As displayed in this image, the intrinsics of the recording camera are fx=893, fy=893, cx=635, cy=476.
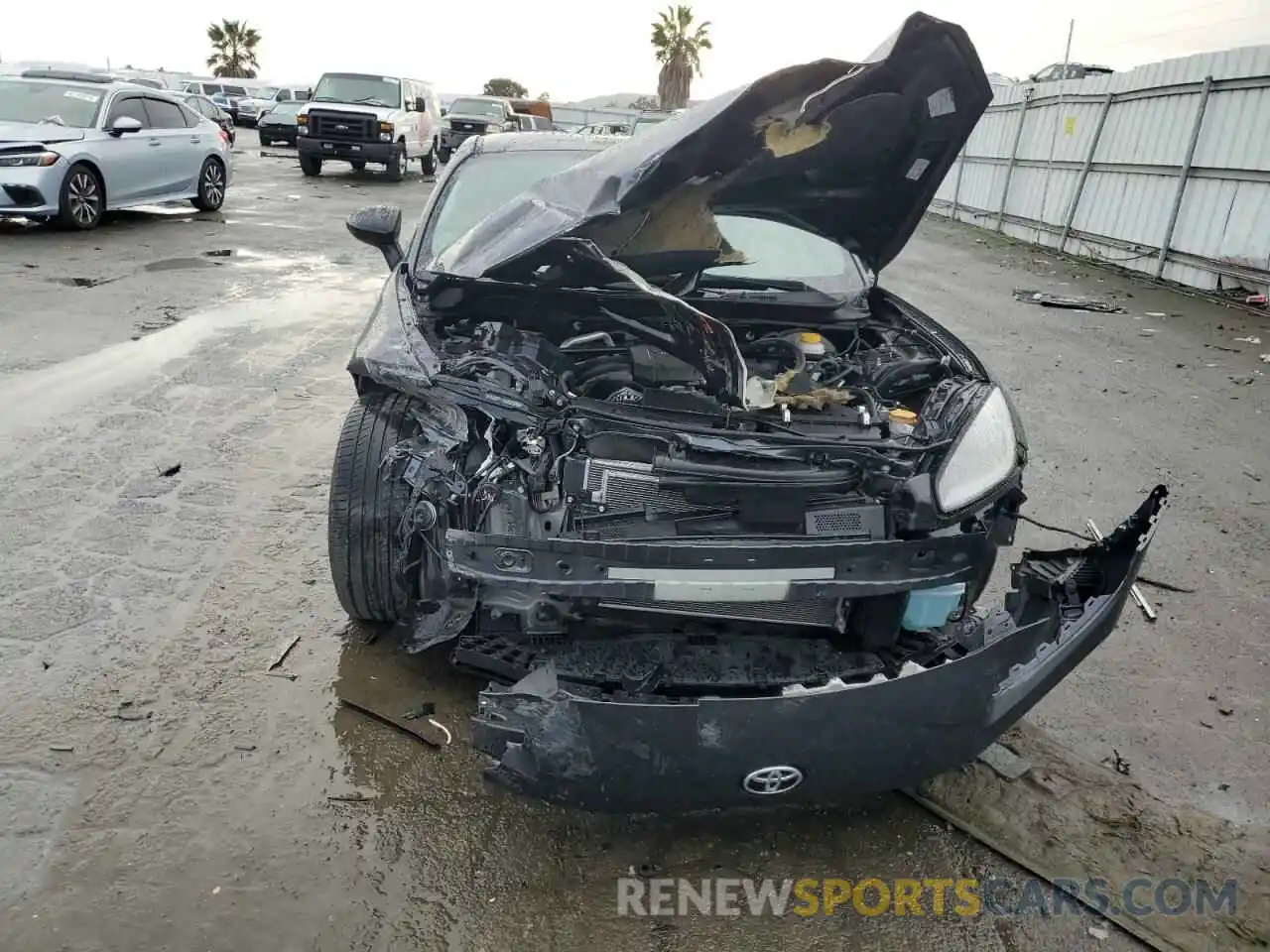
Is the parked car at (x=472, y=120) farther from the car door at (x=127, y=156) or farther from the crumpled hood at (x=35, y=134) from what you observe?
the crumpled hood at (x=35, y=134)

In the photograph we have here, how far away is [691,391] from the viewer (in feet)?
9.05

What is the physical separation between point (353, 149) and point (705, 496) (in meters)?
17.0

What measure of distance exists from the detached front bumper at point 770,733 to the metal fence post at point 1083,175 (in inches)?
520

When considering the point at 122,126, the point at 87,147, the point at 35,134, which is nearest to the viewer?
the point at 35,134

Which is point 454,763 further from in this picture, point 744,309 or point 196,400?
point 196,400

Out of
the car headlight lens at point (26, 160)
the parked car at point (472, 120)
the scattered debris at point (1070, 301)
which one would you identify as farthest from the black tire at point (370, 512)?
the parked car at point (472, 120)

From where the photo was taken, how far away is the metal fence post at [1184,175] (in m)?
10.7

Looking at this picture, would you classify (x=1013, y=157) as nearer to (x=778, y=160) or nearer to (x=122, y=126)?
(x=122, y=126)

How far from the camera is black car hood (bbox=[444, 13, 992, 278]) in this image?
2.49 meters

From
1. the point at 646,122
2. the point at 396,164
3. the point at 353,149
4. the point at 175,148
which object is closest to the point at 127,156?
the point at 175,148

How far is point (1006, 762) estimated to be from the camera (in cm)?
268

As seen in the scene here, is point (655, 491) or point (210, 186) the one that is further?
point (210, 186)

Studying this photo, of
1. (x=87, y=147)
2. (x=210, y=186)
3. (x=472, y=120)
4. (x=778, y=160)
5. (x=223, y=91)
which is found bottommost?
(x=210, y=186)

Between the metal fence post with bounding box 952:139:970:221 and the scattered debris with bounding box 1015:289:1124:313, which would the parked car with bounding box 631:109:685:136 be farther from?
the metal fence post with bounding box 952:139:970:221
